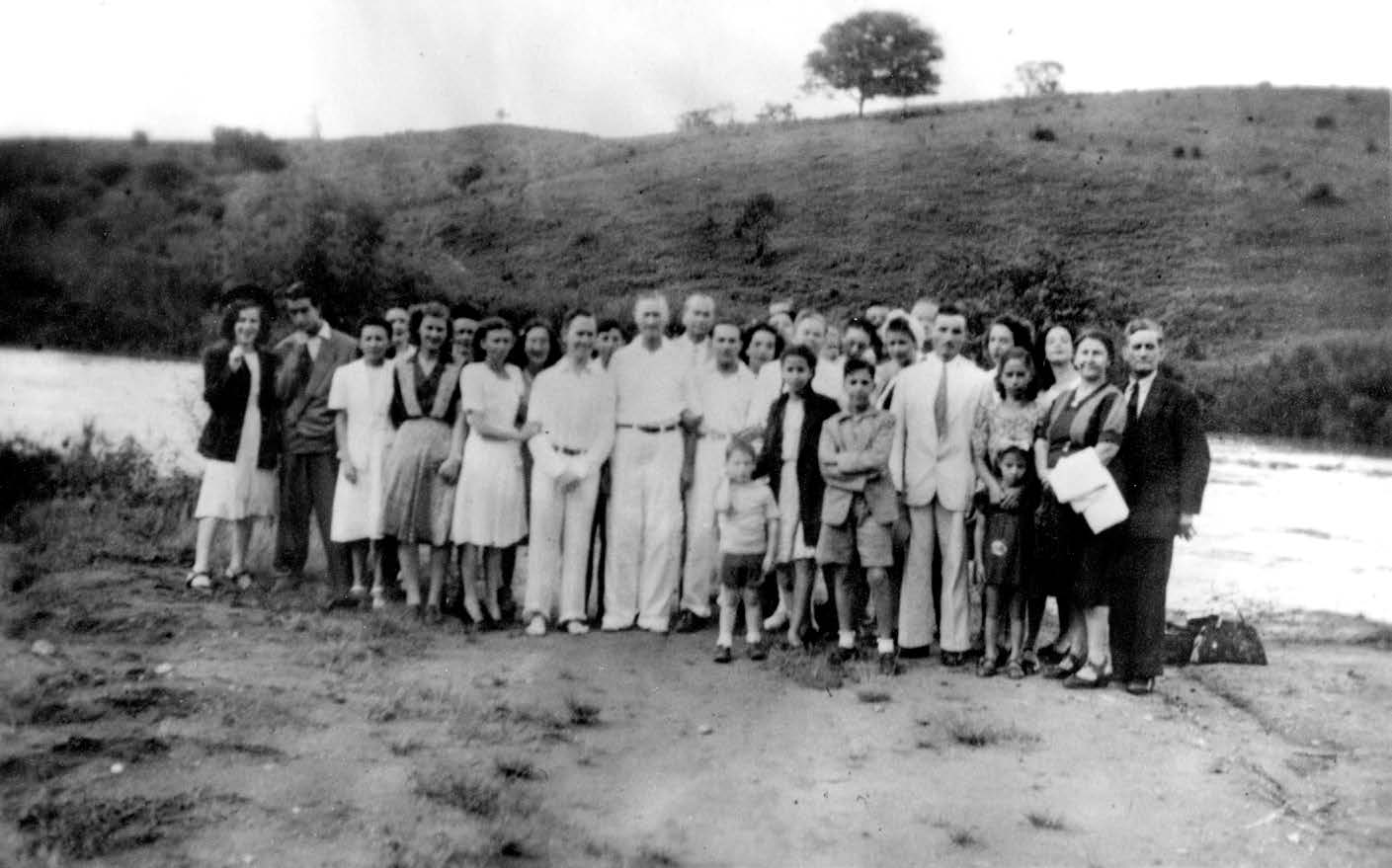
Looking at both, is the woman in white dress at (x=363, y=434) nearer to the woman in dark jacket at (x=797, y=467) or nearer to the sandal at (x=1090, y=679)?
the woman in dark jacket at (x=797, y=467)

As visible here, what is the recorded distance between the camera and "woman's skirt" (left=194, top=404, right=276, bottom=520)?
6586 mm

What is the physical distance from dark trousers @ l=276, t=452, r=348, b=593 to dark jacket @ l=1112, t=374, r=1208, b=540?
4520mm

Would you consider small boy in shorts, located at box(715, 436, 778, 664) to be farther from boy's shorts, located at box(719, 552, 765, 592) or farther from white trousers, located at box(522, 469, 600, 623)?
white trousers, located at box(522, 469, 600, 623)

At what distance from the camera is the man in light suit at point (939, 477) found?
5969 mm

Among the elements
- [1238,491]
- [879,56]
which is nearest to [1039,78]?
[879,56]

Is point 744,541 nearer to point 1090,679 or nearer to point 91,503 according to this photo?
point 1090,679

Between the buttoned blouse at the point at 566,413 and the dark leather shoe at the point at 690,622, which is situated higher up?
the buttoned blouse at the point at 566,413

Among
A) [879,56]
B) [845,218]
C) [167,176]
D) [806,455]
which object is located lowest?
[806,455]

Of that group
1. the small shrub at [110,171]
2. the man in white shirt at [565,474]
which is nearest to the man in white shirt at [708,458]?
the man in white shirt at [565,474]

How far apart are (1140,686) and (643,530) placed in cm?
278

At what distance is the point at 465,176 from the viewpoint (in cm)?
3147

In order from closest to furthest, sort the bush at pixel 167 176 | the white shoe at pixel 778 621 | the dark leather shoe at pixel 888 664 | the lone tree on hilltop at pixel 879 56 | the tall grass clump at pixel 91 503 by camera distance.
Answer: the dark leather shoe at pixel 888 664
the white shoe at pixel 778 621
the tall grass clump at pixel 91 503
the bush at pixel 167 176
the lone tree on hilltop at pixel 879 56

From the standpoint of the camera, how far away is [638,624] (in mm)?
6543

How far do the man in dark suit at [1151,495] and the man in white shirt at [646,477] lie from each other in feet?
7.99
